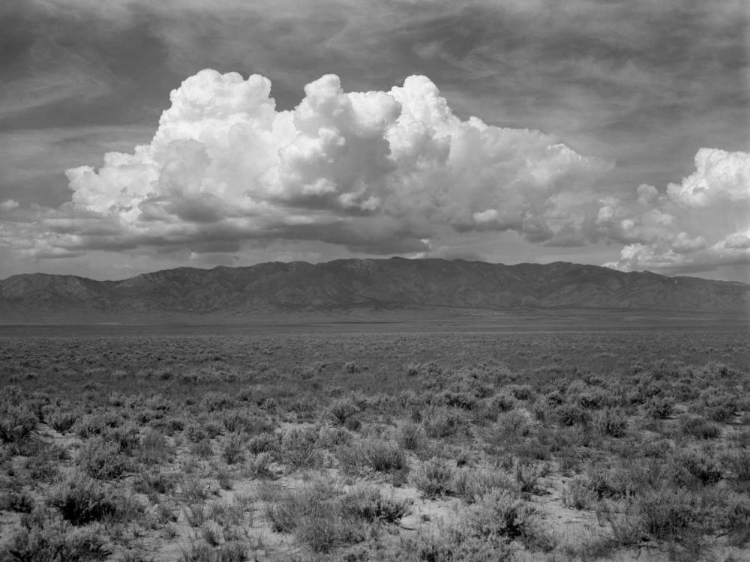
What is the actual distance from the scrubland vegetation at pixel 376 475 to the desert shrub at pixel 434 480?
34 millimetres

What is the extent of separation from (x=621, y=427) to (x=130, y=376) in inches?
776

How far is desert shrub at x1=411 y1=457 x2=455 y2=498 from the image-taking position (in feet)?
26.7

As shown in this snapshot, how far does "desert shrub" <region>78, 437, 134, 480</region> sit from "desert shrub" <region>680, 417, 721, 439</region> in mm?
11945

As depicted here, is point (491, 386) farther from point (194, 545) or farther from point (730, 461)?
point (194, 545)

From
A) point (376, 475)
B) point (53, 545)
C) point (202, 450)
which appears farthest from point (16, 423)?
point (376, 475)

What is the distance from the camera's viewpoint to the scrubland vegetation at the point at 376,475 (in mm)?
6242

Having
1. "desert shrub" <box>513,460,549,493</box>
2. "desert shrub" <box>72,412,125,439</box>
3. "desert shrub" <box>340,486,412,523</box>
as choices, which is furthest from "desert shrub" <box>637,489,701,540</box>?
"desert shrub" <box>72,412,125,439</box>

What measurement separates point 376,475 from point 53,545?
16.4ft

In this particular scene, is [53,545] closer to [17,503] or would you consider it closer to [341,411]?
[17,503]

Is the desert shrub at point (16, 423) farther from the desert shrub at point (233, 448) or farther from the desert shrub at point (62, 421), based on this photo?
the desert shrub at point (233, 448)

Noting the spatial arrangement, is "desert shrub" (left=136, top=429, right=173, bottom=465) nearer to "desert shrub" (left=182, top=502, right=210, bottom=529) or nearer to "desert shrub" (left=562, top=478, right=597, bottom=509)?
"desert shrub" (left=182, top=502, right=210, bottom=529)

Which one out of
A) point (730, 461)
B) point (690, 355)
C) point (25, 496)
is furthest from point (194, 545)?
point (690, 355)

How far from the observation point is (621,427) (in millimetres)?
12203

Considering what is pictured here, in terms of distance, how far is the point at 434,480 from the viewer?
8.23 metres
